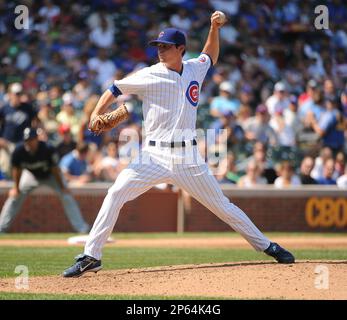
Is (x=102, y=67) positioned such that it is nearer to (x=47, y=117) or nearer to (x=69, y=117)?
(x=69, y=117)

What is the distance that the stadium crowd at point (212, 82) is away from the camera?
628 inches

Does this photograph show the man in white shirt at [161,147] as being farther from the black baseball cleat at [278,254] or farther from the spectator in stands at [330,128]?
the spectator in stands at [330,128]

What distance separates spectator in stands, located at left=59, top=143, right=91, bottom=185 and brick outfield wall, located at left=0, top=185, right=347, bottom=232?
2.39 feet

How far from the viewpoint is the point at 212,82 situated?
18156 mm

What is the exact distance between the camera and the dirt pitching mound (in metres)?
7.50

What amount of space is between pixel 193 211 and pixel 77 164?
2.24 metres

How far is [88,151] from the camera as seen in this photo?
52.0 ft

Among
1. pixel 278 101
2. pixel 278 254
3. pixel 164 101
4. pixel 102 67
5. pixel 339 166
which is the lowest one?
pixel 278 254

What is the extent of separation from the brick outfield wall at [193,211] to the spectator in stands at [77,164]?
728mm

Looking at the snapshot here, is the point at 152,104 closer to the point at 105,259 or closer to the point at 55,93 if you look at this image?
the point at 105,259

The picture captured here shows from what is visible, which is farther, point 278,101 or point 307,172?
point 278,101

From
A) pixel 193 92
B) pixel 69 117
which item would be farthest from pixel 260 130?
pixel 193 92

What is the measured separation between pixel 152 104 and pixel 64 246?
184 inches
